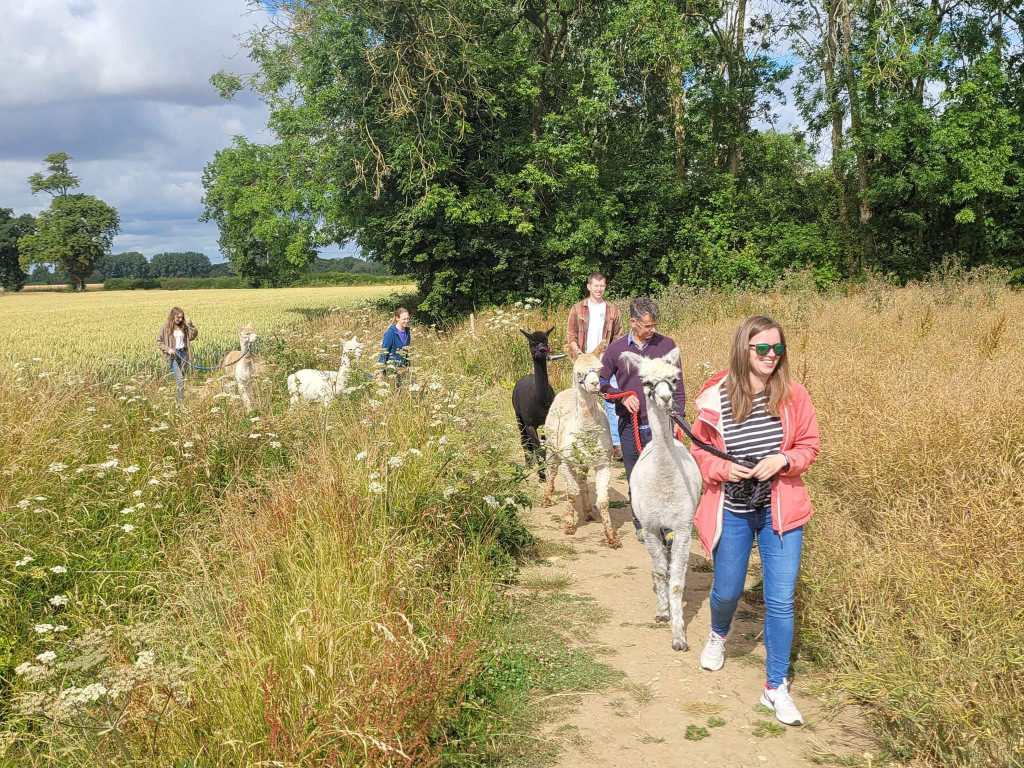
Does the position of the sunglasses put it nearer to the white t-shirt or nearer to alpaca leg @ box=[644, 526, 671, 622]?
alpaca leg @ box=[644, 526, 671, 622]

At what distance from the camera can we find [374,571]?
167 inches

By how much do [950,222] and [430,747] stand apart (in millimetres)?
21132

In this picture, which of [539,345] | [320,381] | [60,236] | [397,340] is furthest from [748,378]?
[60,236]

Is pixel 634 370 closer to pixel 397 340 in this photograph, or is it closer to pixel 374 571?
pixel 374 571

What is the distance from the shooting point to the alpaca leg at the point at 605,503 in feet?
21.3

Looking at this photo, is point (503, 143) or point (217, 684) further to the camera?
point (503, 143)

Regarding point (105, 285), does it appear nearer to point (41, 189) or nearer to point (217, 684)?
point (41, 189)


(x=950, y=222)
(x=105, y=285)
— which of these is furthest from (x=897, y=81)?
(x=105, y=285)

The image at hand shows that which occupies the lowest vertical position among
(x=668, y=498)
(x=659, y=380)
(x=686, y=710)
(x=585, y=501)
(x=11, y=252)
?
(x=686, y=710)

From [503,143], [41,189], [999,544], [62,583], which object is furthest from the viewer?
[41,189]

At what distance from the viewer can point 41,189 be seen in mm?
75250

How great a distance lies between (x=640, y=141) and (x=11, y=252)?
82623 millimetres

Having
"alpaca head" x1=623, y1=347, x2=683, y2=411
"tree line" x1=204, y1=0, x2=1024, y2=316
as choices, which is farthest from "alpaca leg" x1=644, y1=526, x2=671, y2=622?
"tree line" x1=204, y1=0, x2=1024, y2=316

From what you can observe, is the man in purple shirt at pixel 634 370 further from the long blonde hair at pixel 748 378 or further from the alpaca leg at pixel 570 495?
the long blonde hair at pixel 748 378
